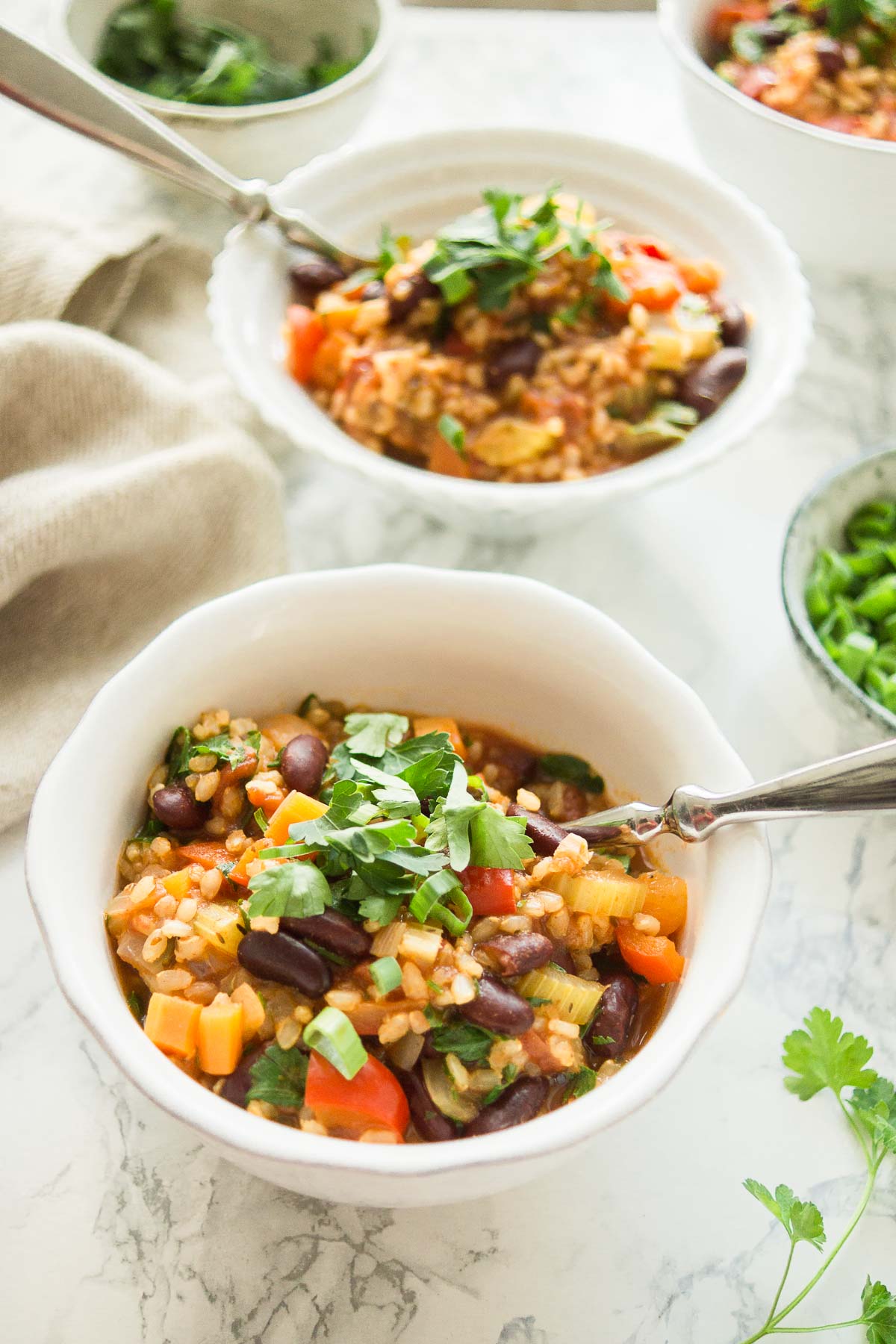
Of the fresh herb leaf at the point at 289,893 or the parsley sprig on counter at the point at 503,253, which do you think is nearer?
the fresh herb leaf at the point at 289,893

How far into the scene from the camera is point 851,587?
2.20m

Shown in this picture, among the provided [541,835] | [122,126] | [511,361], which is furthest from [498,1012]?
[122,126]

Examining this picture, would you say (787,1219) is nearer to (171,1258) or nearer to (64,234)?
(171,1258)

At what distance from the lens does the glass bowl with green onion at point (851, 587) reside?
76.0 inches

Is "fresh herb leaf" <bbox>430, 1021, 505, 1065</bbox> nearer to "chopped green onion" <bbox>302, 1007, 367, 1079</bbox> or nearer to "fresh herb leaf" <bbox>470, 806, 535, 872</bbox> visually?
"chopped green onion" <bbox>302, 1007, 367, 1079</bbox>

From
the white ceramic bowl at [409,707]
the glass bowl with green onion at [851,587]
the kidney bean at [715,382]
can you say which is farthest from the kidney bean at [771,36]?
the white ceramic bowl at [409,707]

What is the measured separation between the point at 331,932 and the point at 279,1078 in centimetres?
18

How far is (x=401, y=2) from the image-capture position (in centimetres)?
358

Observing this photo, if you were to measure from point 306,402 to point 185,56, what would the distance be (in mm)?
1253

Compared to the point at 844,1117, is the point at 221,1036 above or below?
above

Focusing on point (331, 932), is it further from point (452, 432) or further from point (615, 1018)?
point (452, 432)

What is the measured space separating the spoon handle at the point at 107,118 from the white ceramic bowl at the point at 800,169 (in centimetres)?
105

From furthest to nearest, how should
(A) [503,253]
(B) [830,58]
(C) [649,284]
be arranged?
(B) [830,58] < (C) [649,284] < (A) [503,253]

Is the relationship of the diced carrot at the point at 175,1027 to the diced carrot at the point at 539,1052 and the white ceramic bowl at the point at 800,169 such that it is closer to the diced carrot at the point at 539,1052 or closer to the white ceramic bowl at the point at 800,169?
the diced carrot at the point at 539,1052
